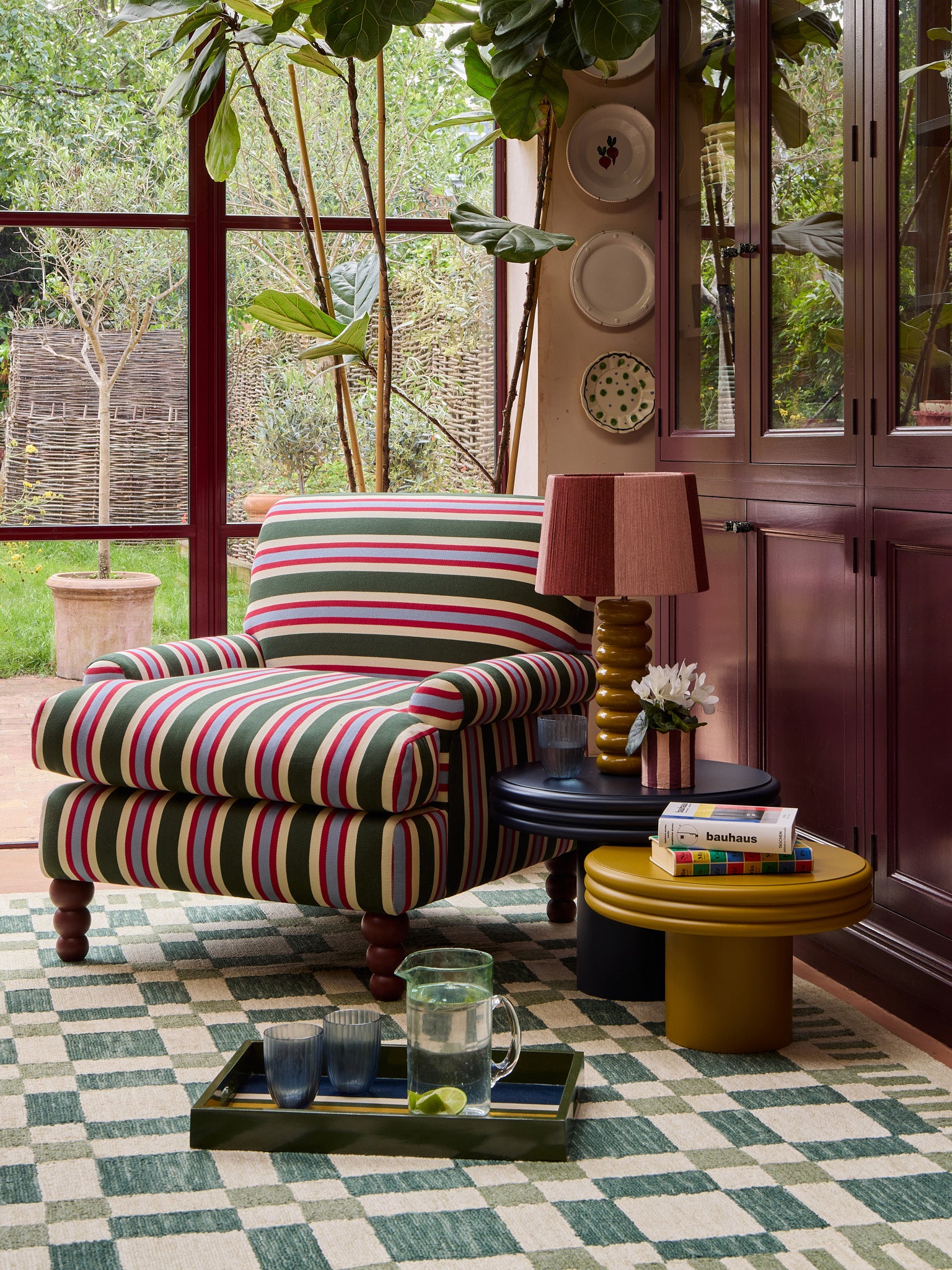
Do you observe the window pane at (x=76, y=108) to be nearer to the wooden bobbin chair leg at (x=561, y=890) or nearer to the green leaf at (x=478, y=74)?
the green leaf at (x=478, y=74)

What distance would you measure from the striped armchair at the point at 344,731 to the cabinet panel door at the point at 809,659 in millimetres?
392

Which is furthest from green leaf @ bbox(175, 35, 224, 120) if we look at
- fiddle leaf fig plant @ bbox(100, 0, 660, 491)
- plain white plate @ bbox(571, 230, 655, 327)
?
plain white plate @ bbox(571, 230, 655, 327)

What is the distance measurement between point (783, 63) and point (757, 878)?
1.71 metres

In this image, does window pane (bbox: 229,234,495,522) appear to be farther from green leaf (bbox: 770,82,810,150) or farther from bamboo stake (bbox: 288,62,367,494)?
green leaf (bbox: 770,82,810,150)

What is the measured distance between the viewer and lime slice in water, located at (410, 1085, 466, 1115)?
6.50 feet

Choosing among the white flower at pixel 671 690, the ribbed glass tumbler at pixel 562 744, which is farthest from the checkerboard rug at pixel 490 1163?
the white flower at pixel 671 690

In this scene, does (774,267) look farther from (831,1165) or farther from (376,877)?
(831,1165)

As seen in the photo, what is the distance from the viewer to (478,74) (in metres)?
3.79

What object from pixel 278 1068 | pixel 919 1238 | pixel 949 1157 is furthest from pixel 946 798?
pixel 278 1068

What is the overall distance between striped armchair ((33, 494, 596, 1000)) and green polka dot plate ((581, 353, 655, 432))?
26.9 inches

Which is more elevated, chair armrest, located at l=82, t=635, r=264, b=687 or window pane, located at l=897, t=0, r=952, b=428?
window pane, located at l=897, t=0, r=952, b=428

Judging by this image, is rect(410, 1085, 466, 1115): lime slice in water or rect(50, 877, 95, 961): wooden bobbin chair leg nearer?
rect(410, 1085, 466, 1115): lime slice in water

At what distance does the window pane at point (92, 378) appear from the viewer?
399 centimetres

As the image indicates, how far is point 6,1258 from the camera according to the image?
1725mm
